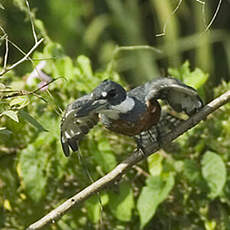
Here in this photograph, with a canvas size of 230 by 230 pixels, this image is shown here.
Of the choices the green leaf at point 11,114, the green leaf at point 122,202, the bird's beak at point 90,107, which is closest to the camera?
the green leaf at point 11,114

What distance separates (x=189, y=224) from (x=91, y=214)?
40 centimetres

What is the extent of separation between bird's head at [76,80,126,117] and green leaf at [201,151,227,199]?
23.8 inches

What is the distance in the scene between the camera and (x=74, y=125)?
2.79 m

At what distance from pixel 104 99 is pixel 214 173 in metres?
0.69

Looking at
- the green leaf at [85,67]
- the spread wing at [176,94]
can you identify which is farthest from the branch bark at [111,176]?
the green leaf at [85,67]

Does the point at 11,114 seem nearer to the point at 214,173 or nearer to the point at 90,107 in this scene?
the point at 90,107

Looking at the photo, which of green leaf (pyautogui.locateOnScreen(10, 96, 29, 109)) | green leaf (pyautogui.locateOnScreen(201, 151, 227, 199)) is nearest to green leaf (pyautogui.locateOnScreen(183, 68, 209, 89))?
green leaf (pyautogui.locateOnScreen(201, 151, 227, 199))

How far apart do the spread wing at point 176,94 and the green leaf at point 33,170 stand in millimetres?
639

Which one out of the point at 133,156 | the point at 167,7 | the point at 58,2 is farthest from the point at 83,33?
the point at 133,156

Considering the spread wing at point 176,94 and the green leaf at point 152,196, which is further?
the green leaf at point 152,196

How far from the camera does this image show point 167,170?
3164 mm

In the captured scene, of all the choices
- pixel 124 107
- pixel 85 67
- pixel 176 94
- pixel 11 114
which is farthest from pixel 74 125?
pixel 11 114

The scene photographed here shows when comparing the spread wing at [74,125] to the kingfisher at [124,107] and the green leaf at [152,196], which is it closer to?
the kingfisher at [124,107]

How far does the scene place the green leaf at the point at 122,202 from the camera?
3.15 m
